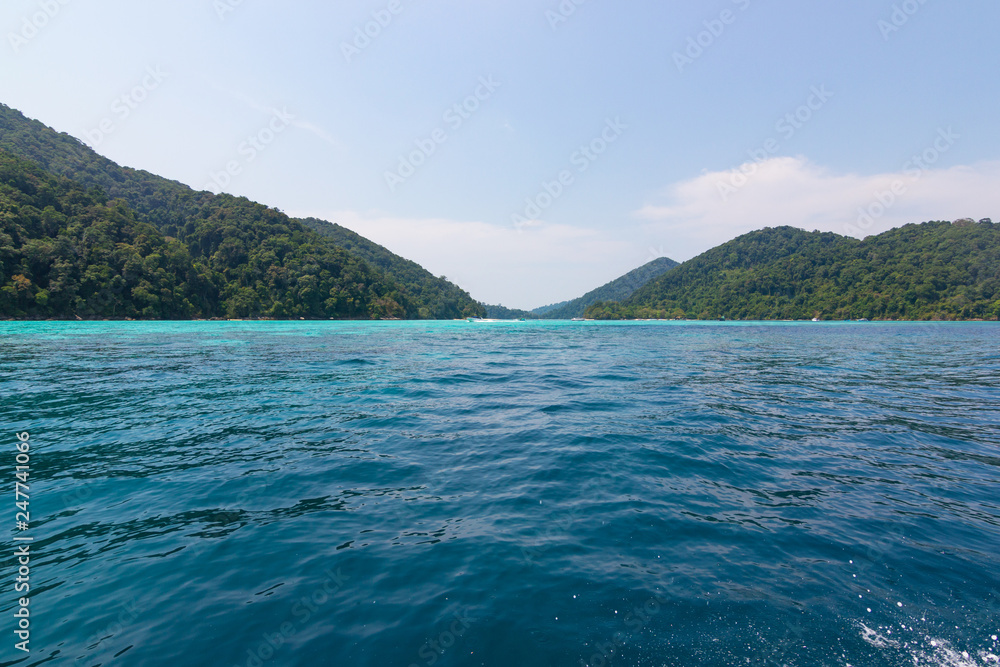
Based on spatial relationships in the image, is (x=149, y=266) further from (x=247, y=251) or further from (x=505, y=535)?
(x=505, y=535)

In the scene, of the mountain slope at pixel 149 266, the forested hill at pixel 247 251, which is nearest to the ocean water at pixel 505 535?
the mountain slope at pixel 149 266

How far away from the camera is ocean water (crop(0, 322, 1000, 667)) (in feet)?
15.9

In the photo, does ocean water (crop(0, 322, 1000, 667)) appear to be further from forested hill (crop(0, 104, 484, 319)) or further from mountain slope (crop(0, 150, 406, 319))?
forested hill (crop(0, 104, 484, 319))

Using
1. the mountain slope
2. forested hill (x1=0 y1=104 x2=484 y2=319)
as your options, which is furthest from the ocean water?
forested hill (x1=0 y1=104 x2=484 y2=319)

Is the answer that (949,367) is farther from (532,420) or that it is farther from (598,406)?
(532,420)

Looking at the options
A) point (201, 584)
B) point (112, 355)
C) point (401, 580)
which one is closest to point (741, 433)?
point (401, 580)

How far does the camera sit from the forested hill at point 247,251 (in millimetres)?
149125

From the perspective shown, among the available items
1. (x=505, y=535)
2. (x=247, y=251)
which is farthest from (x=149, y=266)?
(x=505, y=535)

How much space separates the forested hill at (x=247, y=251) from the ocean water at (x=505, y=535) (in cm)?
14189

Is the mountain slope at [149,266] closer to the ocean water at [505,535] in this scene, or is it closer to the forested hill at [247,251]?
the forested hill at [247,251]

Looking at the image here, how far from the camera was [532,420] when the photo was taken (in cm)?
1547

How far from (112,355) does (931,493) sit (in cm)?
4680

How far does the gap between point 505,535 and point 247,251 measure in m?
187

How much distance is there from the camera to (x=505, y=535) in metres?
7.25
